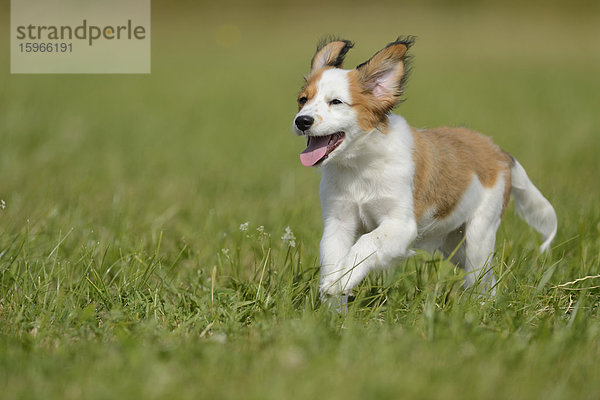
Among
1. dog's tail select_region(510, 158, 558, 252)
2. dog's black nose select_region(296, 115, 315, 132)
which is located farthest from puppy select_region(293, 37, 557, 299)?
dog's tail select_region(510, 158, 558, 252)

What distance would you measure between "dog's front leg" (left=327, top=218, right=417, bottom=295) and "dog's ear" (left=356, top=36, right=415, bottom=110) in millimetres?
704

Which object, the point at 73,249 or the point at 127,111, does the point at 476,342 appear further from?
the point at 127,111

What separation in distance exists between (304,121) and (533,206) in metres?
2.05

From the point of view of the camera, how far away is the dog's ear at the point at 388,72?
3832 mm

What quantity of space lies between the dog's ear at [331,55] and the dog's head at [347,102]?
195 millimetres

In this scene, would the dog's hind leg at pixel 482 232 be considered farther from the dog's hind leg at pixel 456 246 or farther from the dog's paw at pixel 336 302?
the dog's paw at pixel 336 302

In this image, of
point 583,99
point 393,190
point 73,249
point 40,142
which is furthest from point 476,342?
point 583,99

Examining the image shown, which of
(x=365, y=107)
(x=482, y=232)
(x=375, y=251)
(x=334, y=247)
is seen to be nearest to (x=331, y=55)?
(x=365, y=107)

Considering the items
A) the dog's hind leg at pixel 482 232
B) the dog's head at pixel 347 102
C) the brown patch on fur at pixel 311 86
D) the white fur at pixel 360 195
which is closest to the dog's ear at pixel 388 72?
the dog's head at pixel 347 102

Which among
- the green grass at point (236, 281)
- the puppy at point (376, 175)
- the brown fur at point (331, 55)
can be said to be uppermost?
the brown fur at point (331, 55)

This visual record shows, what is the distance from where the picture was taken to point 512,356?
277 cm

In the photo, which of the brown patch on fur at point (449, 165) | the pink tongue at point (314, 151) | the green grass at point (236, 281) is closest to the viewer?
the green grass at point (236, 281)

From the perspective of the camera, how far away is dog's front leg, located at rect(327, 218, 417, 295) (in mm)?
3535

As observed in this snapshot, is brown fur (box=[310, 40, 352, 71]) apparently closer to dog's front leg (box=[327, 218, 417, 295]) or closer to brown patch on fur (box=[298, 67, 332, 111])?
brown patch on fur (box=[298, 67, 332, 111])
